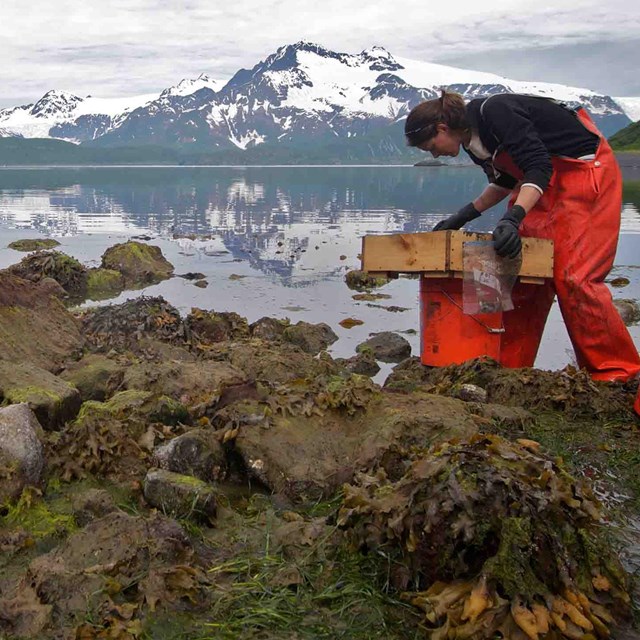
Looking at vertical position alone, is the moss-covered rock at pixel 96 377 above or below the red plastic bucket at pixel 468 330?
below

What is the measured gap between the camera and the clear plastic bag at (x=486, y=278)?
577cm

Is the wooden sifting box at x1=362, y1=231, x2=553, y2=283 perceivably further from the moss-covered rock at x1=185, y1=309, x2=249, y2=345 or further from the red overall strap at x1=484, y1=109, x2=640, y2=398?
the moss-covered rock at x1=185, y1=309, x2=249, y2=345

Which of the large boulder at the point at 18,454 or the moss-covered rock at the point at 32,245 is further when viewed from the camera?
the moss-covered rock at the point at 32,245

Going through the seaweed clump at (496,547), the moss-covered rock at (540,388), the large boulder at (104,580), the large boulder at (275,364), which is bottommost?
the large boulder at (275,364)

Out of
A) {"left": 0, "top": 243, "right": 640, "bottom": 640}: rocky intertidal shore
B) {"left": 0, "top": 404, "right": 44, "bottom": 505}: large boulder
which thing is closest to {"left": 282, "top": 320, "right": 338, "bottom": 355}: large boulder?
{"left": 0, "top": 243, "right": 640, "bottom": 640}: rocky intertidal shore

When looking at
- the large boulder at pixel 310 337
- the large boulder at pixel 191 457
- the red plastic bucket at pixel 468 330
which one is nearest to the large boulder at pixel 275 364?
the red plastic bucket at pixel 468 330

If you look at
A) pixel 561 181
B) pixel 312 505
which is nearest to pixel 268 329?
pixel 561 181

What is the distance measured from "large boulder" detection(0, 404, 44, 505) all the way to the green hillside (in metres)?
105

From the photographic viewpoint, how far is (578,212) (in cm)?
565

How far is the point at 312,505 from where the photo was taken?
4.13 metres

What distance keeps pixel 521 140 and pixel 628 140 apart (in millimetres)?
116825

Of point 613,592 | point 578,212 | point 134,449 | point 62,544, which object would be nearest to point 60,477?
point 134,449

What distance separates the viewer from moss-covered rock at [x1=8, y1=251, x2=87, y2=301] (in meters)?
13.4

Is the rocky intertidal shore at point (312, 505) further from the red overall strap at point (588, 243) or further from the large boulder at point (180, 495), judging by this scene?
the red overall strap at point (588, 243)
